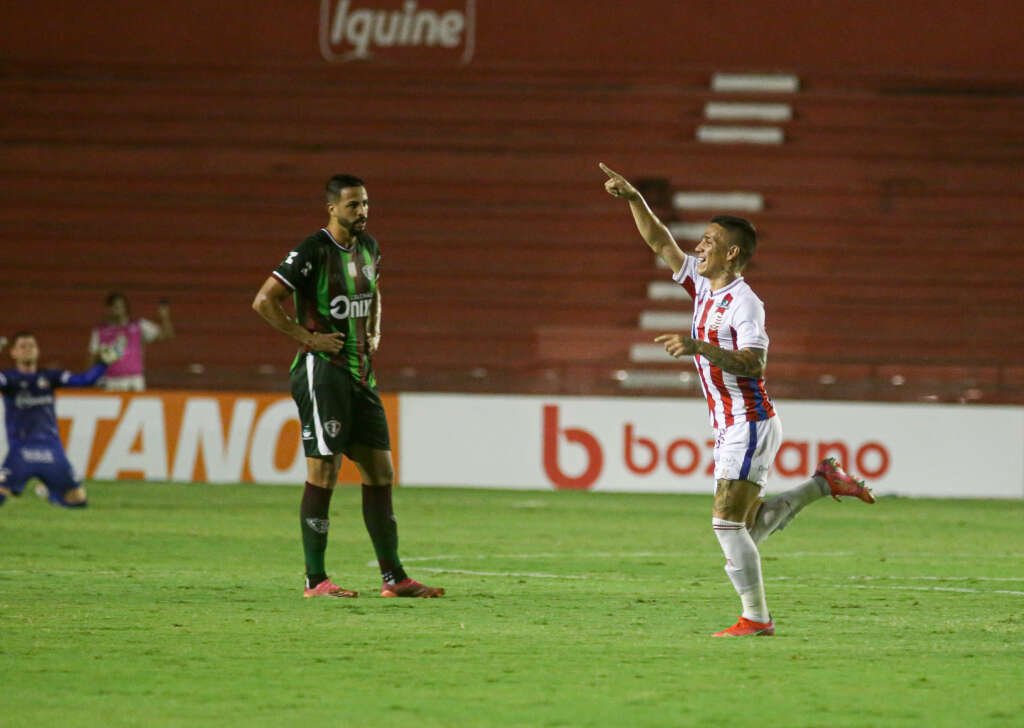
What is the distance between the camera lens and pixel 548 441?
17531 mm

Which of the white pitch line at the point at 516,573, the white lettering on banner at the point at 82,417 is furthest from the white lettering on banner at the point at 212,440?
the white pitch line at the point at 516,573

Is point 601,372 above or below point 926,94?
below

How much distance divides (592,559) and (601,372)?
356 inches

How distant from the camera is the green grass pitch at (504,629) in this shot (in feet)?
18.0

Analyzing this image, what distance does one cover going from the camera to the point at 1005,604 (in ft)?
28.0

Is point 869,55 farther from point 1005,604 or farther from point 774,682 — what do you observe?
point 774,682

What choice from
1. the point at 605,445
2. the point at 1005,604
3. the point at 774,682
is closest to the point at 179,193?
the point at 605,445

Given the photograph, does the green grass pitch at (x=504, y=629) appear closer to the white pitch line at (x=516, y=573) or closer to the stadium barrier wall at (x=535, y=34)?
the white pitch line at (x=516, y=573)

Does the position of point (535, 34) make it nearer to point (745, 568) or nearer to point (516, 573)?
point (516, 573)

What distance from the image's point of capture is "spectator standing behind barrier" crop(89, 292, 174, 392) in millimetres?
19047

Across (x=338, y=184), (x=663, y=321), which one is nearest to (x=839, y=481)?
(x=338, y=184)

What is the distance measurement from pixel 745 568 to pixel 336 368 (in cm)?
259

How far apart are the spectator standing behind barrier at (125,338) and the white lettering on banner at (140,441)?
1262 mm

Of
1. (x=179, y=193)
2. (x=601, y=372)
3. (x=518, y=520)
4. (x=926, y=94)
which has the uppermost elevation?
(x=926, y=94)
